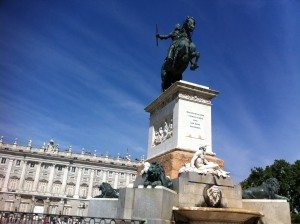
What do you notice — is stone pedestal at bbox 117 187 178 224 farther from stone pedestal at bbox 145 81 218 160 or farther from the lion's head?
the lion's head

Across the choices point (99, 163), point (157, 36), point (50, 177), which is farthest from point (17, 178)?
point (157, 36)

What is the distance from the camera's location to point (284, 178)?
140ft

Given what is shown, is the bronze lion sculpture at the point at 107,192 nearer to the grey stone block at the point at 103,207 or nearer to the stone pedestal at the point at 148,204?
the grey stone block at the point at 103,207

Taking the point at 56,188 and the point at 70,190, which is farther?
the point at 70,190

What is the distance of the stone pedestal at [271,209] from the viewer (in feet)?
25.8

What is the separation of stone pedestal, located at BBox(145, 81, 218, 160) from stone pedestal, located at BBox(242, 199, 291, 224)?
74.8 inches

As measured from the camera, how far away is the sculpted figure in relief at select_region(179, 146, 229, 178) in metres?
7.86

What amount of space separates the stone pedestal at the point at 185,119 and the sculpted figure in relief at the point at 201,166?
78 cm

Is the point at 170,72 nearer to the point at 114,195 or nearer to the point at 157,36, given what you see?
the point at 157,36

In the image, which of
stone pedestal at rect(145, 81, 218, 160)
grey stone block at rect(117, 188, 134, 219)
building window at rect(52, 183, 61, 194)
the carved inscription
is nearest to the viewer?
grey stone block at rect(117, 188, 134, 219)

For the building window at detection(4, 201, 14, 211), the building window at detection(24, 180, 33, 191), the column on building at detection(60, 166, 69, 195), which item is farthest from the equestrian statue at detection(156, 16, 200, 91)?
the building window at detection(24, 180, 33, 191)

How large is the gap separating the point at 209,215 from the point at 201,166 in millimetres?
1446

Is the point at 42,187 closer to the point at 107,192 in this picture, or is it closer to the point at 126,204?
the point at 107,192

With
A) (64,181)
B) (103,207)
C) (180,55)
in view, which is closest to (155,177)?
(103,207)
